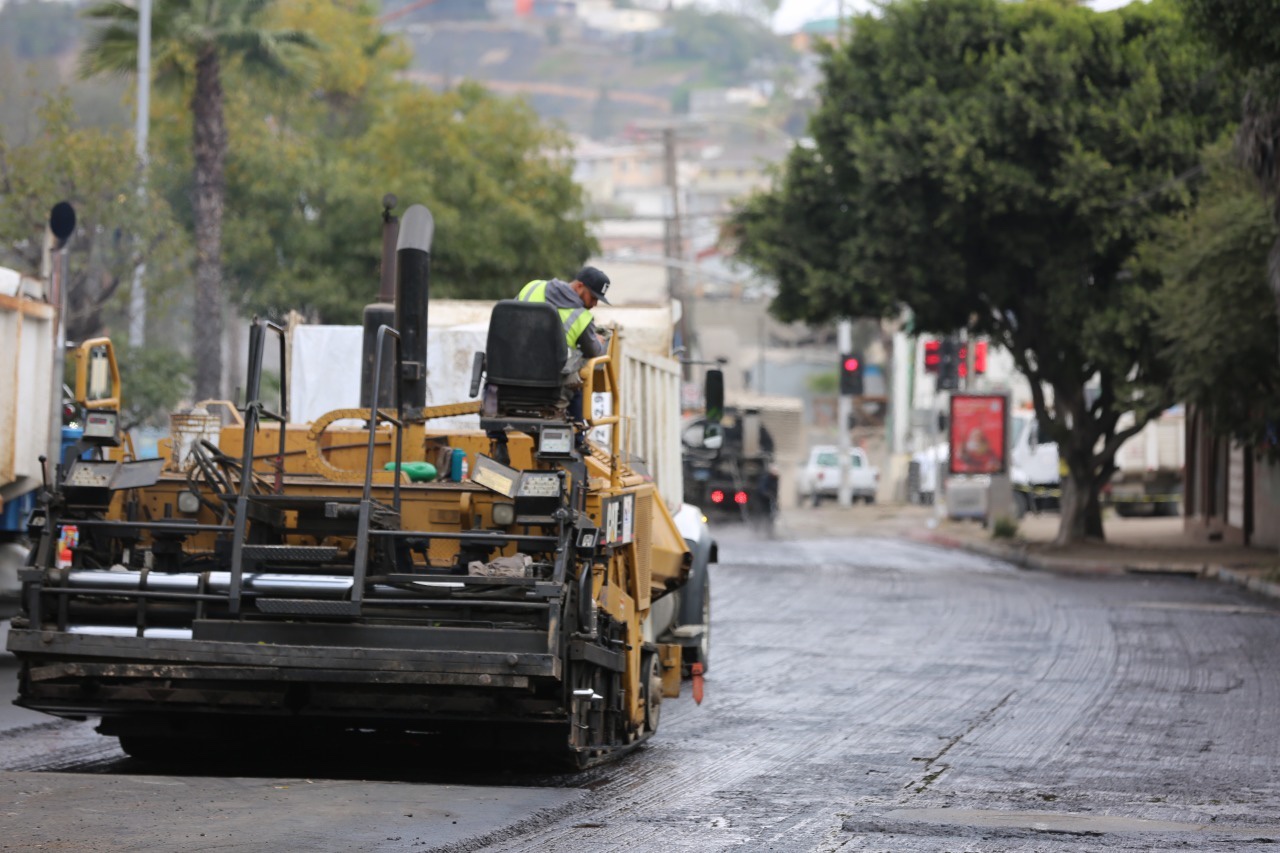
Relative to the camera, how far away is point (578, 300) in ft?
33.6

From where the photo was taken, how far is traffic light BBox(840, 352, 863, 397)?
44625 millimetres

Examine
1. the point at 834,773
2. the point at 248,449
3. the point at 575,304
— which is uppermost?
the point at 575,304

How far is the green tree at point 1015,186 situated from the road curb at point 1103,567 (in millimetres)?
1307

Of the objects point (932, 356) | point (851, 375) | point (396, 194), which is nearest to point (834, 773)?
point (396, 194)

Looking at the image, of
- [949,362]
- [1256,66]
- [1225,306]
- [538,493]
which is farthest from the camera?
[949,362]

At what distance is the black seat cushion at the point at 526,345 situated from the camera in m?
9.32

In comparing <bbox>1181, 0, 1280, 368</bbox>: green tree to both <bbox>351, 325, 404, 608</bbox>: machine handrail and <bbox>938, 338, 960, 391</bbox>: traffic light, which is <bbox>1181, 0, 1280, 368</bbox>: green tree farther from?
<bbox>938, 338, 960, 391</bbox>: traffic light

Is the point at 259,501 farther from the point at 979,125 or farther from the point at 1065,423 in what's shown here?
the point at 1065,423

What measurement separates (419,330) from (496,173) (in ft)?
107

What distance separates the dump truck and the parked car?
149 ft

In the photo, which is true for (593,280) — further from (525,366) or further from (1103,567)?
(1103,567)

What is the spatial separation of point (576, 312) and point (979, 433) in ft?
97.9

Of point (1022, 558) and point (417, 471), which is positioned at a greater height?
point (417, 471)

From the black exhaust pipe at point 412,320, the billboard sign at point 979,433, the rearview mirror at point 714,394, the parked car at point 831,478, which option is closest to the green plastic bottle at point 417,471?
the black exhaust pipe at point 412,320
